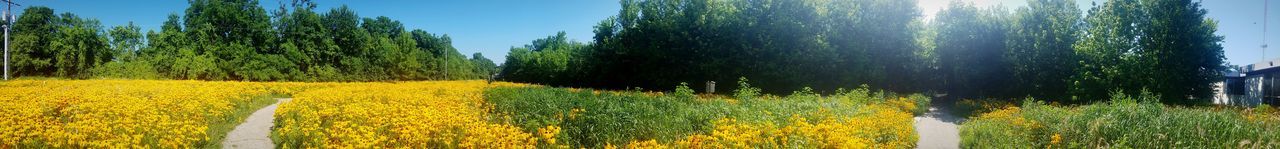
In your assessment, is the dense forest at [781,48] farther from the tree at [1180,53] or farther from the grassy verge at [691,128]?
the grassy verge at [691,128]

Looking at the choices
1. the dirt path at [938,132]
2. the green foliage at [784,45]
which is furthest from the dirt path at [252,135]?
the green foliage at [784,45]

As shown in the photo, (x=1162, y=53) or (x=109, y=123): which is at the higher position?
(x=1162, y=53)

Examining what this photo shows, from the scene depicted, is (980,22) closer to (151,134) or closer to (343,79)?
(151,134)

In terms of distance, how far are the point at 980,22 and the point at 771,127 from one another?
20.0 metres

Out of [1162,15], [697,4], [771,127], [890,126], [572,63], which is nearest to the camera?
[771,127]

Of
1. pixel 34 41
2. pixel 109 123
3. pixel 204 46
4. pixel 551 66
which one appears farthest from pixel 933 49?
pixel 34 41

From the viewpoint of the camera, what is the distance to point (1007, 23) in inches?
945

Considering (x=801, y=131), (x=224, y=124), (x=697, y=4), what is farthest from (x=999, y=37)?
(x=224, y=124)

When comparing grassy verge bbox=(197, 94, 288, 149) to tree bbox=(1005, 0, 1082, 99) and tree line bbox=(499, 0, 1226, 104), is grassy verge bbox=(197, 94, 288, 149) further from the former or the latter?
tree bbox=(1005, 0, 1082, 99)

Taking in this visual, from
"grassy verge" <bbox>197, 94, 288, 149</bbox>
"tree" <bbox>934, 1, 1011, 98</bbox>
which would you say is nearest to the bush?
"grassy verge" <bbox>197, 94, 288, 149</bbox>

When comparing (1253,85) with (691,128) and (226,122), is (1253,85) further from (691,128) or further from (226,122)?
(226,122)

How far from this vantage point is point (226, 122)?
35.2 ft

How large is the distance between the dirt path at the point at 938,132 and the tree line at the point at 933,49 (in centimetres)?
616

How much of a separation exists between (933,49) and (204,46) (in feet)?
137
